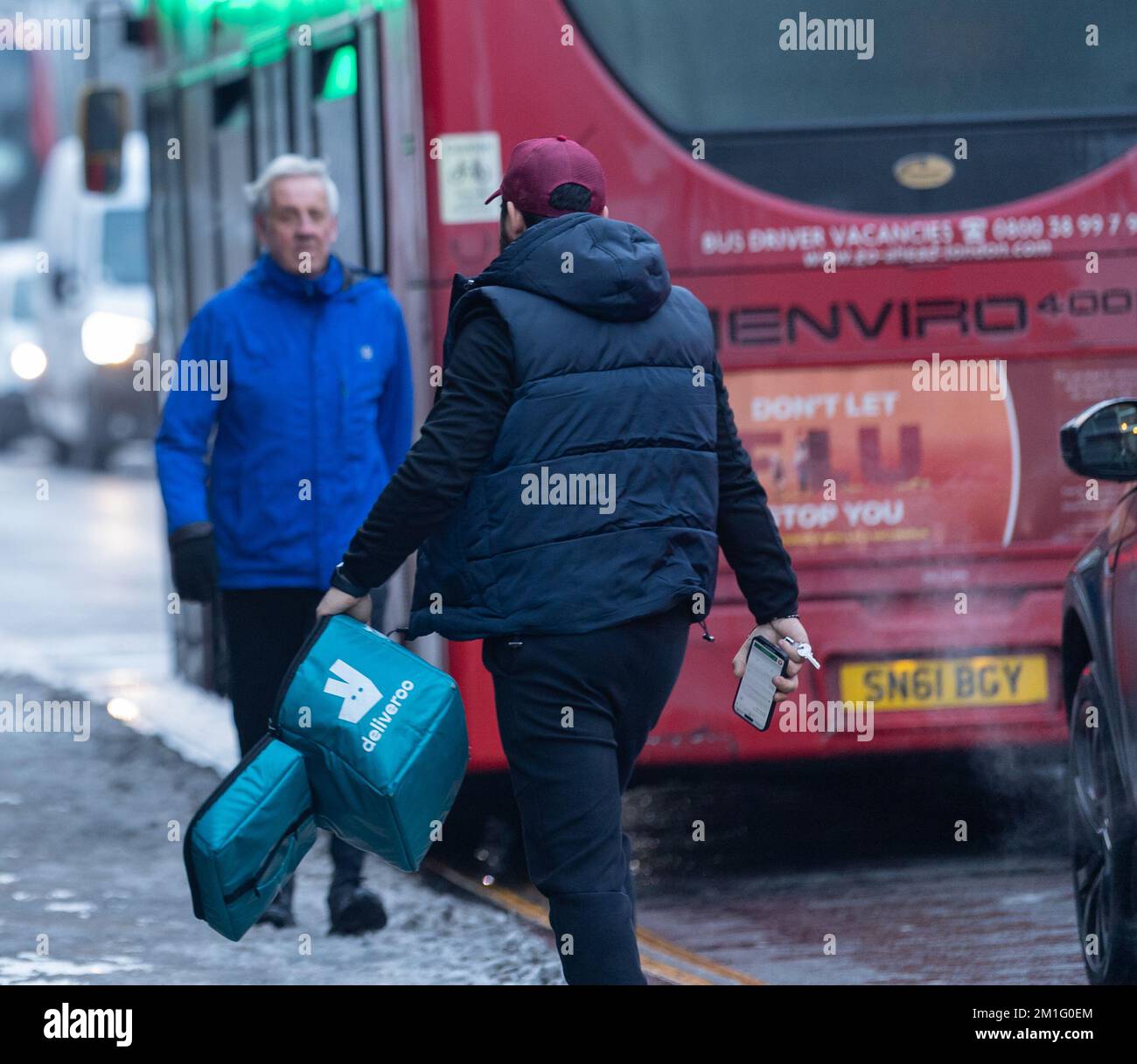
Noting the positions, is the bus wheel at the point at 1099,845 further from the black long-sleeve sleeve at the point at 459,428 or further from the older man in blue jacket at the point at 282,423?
the older man in blue jacket at the point at 282,423

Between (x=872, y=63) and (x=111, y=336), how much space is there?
60.3 ft

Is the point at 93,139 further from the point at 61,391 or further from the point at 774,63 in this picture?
the point at 61,391

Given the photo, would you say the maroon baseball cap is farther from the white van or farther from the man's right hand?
the white van

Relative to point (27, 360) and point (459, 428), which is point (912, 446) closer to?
point (459, 428)

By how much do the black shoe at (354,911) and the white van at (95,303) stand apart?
57.3 ft

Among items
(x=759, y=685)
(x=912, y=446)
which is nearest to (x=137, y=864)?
(x=912, y=446)

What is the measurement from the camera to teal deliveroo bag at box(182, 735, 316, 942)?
188 inches

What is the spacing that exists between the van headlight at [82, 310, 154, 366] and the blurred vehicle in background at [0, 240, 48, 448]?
5.12m

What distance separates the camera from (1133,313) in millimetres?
6863

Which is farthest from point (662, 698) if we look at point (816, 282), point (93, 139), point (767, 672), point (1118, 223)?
point (93, 139)

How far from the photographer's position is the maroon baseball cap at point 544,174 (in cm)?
452

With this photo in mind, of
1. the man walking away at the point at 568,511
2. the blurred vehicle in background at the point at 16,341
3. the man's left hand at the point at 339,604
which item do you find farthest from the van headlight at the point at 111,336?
the man walking away at the point at 568,511

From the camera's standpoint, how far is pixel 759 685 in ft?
15.5

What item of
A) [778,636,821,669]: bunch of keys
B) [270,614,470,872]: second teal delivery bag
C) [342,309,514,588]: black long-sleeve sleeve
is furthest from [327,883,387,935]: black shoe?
[342,309,514,588]: black long-sleeve sleeve
